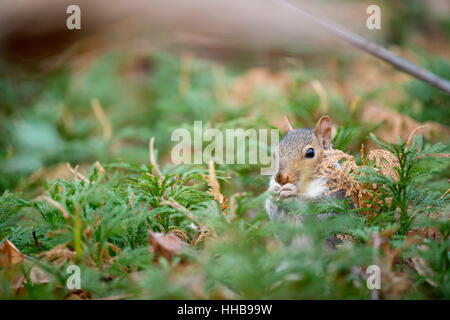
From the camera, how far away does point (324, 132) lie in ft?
6.79

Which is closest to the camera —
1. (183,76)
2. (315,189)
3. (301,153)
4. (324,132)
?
(315,189)

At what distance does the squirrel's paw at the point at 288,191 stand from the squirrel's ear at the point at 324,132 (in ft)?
1.09

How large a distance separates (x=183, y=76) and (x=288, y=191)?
7.97ft

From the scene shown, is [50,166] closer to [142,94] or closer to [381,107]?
[142,94]

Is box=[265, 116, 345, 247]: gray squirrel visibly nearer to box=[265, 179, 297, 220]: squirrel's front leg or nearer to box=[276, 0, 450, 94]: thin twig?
box=[265, 179, 297, 220]: squirrel's front leg

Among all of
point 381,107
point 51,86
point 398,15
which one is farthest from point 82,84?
point 398,15

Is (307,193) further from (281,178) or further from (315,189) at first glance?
(281,178)

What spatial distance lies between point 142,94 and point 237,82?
3.53 ft

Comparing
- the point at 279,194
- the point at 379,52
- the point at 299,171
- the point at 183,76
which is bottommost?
the point at 279,194

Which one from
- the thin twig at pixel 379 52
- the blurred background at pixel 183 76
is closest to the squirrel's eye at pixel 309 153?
the blurred background at pixel 183 76

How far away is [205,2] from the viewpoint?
16.5 feet

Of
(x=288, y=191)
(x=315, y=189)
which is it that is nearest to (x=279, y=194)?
(x=288, y=191)

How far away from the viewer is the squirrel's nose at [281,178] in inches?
75.6

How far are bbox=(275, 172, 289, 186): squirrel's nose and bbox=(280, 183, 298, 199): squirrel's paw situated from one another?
0.04 m
